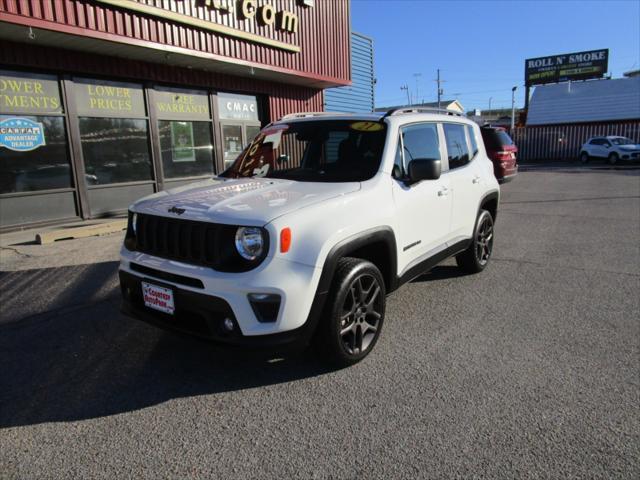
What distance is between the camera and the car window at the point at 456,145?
476cm

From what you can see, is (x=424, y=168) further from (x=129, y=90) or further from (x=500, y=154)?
(x=500, y=154)

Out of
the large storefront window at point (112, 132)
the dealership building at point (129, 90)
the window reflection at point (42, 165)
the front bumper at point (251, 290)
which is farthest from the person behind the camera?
the large storefront window at point (112, 132)

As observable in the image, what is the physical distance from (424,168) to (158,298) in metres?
2.20

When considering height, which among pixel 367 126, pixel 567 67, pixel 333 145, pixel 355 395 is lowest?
pixel 355 395

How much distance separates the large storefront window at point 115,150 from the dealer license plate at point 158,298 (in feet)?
24.6

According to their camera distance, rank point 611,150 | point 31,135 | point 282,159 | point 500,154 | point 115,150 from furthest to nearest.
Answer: point 611,150 → point 500,154 → point 115,150 → point 31,135 → point 282,159

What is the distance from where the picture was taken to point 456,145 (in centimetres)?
495

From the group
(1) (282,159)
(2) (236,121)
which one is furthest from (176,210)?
(2) (236,121)

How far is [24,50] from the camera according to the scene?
816 cm

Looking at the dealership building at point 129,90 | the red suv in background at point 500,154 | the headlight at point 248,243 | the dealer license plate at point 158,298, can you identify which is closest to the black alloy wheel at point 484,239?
the headlight at point 248,243

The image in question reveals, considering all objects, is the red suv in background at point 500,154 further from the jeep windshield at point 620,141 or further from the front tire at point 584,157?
the front tire at point 584,157

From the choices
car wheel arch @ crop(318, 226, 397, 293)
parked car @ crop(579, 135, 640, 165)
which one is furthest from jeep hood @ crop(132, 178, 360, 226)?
parked car @ crop(579, 135, 640, 165)

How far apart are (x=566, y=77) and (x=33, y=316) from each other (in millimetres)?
58223

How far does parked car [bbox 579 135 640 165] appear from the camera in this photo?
2525 cm
